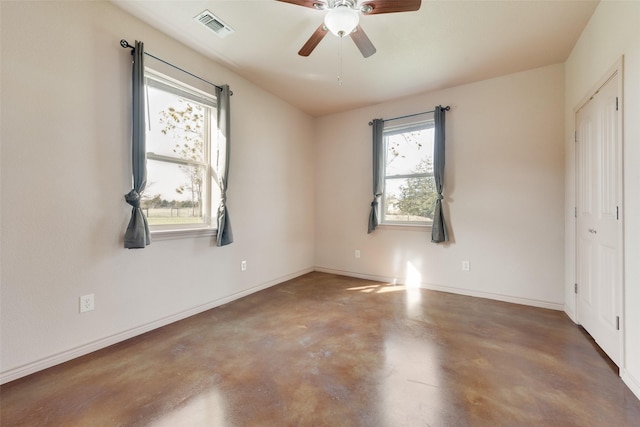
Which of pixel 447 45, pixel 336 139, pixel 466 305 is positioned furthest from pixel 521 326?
pixel 336 139

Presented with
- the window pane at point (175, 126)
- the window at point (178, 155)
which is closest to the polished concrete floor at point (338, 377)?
the window at point (178, 155)

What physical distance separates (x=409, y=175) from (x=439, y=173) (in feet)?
1.66

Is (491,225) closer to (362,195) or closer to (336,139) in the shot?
(362,195)

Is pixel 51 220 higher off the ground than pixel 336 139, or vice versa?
pixel 336 139

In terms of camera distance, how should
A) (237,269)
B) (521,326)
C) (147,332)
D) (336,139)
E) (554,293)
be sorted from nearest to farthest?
(147,332) < (521,326) < (554,293) < (237,269) < (336,139)

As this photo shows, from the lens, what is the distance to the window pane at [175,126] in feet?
8.14

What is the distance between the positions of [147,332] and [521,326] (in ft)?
11.5

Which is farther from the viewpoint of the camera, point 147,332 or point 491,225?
point 491,225

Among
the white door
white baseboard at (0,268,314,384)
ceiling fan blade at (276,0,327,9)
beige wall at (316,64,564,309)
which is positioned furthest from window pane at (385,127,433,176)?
white baseboard at (0,268,314,384)

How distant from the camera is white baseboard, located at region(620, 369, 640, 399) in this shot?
1.54 metres

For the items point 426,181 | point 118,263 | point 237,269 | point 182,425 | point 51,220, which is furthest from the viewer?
point 426,181

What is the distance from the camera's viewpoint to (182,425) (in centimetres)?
133

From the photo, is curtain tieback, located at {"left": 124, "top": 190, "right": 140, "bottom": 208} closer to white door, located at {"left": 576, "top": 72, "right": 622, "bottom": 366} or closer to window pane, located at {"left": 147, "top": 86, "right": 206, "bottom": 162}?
window pane, located at {"left": 147, "top": 86, "right": 206, "bottom": 162}

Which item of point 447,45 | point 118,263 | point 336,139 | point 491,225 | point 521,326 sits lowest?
point 521,326
